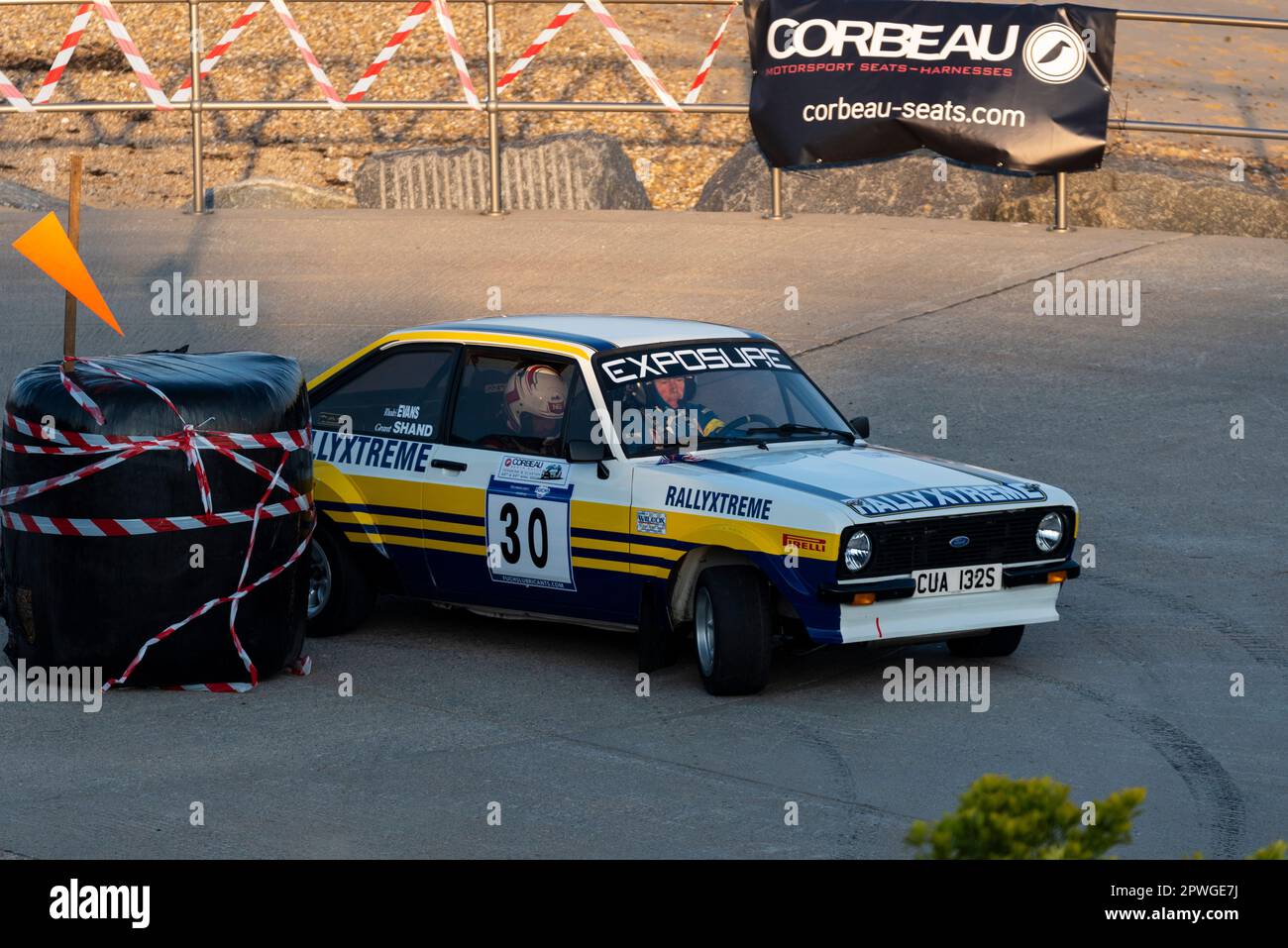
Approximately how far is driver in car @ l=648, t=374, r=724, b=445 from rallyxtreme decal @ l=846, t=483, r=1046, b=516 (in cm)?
111

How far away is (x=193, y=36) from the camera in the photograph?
55.2 ft

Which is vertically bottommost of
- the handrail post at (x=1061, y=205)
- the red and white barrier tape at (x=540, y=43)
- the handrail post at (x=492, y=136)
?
the handrail post at (x=1061, y=205)

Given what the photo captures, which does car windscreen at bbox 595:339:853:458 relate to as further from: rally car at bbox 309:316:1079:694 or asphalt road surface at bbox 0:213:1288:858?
asphalt road surface at bbox 0:213:1288:858

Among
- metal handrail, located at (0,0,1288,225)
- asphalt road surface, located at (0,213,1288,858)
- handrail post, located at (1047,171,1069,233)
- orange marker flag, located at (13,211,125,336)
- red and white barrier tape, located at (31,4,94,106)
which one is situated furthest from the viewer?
red and white barrier tape, located at (31,4,94,106)

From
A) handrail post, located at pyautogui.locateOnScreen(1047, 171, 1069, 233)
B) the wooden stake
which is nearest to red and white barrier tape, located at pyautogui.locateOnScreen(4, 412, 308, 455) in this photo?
the wooden stake

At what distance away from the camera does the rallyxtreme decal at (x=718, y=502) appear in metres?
8.40

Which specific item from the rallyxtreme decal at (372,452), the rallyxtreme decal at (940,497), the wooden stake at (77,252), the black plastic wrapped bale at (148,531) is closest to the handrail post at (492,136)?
the rallyxtreme decal at (372,452)

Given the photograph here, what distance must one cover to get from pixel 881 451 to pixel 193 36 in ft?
31.3

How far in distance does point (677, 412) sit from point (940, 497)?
4.54 feet

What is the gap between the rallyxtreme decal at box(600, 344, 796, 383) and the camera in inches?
364

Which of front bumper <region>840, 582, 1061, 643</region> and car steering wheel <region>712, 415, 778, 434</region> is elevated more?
car steering wheel <region>712, 415, 778, 434</region>

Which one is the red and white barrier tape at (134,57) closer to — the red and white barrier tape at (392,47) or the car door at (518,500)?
the red and white barrier tape at (392,47)

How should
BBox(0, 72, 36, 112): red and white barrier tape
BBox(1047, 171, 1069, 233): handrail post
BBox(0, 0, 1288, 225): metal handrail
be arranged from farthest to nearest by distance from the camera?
BBox(0, 72, 36, 112): red and white barrier tape
BBox(1047, 171, 1069, 233): handrail post
BBox(0, 0, 1288, 225): metal handrail

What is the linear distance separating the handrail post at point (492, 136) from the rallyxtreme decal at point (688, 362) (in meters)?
7.75
